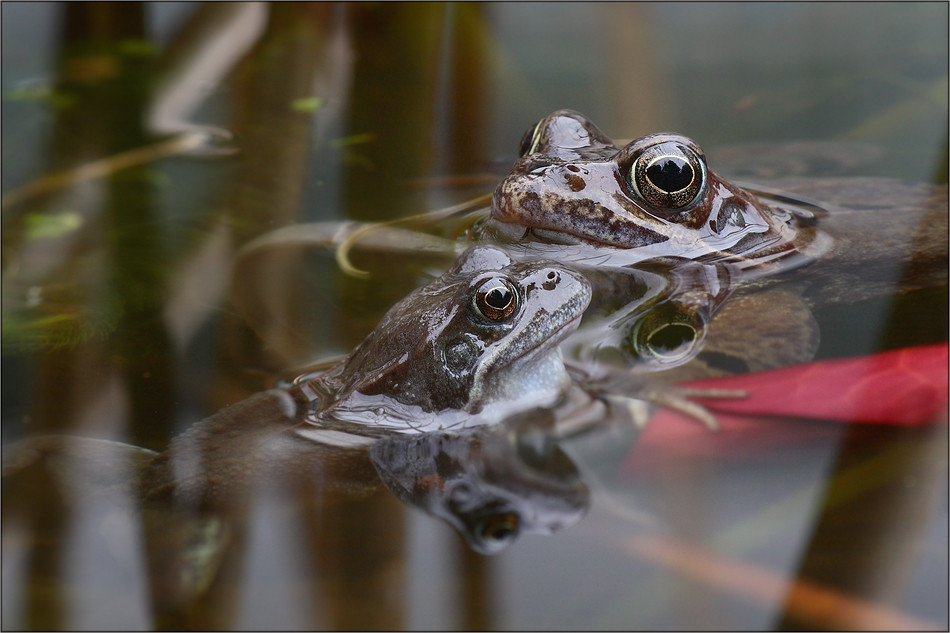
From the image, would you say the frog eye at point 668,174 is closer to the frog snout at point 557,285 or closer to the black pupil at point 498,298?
the frog snout at point 557,285

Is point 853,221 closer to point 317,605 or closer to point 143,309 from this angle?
point 317,605

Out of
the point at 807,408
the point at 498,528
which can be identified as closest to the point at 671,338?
the point at 807,408

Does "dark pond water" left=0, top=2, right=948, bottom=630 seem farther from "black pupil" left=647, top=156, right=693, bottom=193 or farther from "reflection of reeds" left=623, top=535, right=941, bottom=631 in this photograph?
"black pupil" left=647, top=156, right=693, bottom=193

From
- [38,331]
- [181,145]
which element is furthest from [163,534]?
[181,145]

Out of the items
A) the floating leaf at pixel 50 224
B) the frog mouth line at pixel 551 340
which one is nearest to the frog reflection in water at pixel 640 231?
the frog mouth line at pixel 551 340

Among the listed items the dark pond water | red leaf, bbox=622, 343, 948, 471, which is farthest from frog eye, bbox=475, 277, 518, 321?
red leaf, bbox=622, 343, 948, 471

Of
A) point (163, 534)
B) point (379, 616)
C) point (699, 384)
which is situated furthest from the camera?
point (699, 384)

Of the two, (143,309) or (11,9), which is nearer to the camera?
(143,309)
